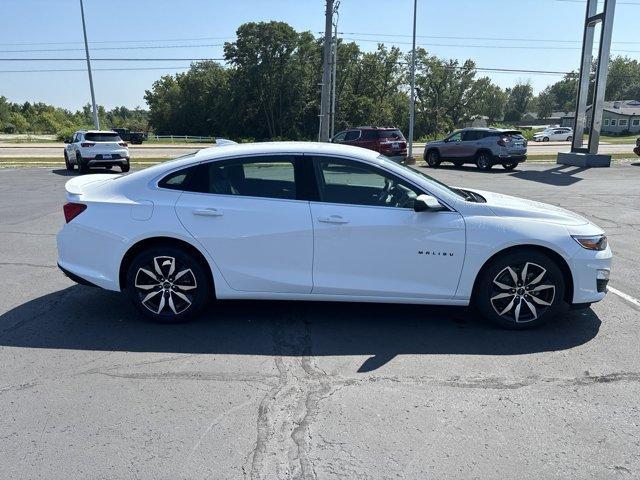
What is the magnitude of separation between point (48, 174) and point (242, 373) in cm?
1932

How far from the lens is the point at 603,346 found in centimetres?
425

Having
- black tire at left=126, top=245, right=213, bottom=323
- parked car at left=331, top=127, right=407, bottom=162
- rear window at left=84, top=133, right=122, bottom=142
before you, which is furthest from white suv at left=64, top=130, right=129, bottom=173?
black tire at left=126, top=245, right=213, bottom=323

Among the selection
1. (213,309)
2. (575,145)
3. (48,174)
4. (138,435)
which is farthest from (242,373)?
(575,145)

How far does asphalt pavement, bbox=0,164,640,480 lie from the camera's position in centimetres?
279

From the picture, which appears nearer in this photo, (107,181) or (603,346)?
(603,346)

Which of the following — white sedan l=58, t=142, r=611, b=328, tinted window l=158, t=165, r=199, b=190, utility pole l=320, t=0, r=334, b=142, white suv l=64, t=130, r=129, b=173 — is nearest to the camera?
white sedan l=58, t=142, r=611, b=328

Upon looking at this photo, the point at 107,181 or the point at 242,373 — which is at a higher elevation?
the point at 107,181

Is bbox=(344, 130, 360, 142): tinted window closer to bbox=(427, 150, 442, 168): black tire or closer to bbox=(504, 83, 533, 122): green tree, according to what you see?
bbox=(427, 150, 442, 168): black tire

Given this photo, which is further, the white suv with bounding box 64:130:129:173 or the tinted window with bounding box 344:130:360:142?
the tinted window with bounding box 344:130:360:142

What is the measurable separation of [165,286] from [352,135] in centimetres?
2213

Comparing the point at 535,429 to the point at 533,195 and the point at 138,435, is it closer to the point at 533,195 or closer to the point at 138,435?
the point at 138,435

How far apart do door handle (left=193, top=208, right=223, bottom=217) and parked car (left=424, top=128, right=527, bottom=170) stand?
19.6 metres

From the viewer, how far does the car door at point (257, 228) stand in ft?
14.3

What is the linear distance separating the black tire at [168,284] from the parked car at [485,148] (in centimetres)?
1969
